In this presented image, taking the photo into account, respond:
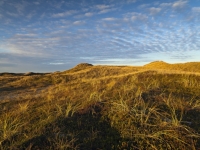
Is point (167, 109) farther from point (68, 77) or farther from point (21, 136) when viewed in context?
point (68, 77)

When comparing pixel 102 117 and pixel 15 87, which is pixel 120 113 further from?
pixel 15 87

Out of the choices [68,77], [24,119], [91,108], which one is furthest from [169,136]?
[68,77]

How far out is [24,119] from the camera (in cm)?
880

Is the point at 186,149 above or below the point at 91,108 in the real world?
below

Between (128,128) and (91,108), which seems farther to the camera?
(91,108)

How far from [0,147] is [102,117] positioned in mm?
3507

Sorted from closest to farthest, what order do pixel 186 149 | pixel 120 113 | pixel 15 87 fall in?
pixel 186 149 → pixel 120 113 → pixel 15 87

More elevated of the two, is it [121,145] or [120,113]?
[120,113]

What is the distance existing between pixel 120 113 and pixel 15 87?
18.3m

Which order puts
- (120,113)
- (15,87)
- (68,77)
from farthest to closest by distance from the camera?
(68,77), (15,87), (120,113)

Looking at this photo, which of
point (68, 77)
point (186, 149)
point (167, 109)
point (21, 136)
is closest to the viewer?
point (186, 149)

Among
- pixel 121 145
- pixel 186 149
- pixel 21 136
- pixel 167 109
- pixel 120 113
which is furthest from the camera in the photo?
pixel 167 109

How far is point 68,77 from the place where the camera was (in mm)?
28875

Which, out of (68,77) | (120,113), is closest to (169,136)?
(120,113)
